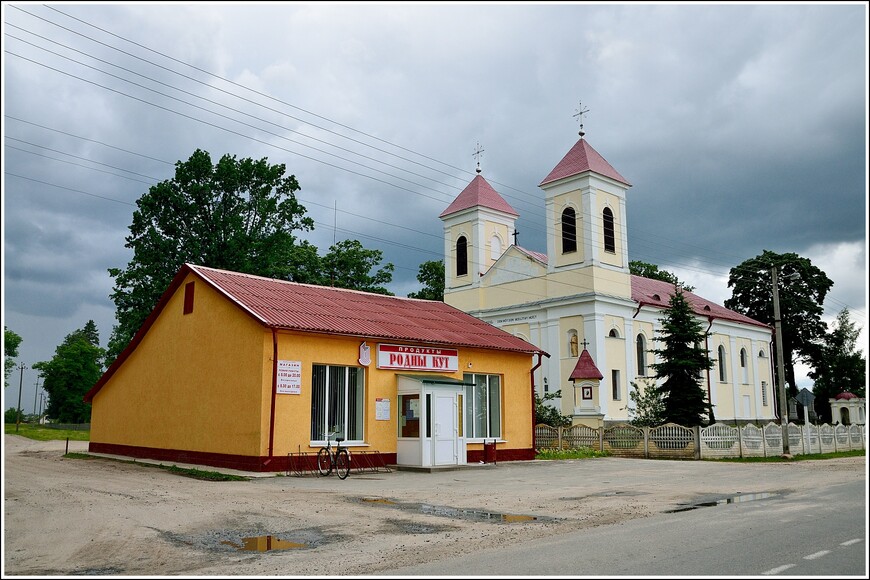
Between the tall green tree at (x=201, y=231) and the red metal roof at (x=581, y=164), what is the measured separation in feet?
53.5

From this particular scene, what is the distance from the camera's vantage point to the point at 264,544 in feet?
30.3

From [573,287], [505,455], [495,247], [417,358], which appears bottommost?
[505,455]

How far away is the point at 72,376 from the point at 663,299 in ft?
243

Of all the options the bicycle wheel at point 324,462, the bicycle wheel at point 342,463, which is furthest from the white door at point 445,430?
the bicycle wheel at point 324,462

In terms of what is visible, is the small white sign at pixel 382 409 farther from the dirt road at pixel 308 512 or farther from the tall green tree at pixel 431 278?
the tall green tree at pixel 431 278

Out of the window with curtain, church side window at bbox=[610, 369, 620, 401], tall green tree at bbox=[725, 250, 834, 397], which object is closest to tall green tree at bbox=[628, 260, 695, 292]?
tall green tree at bbox=[725, 250, 834, 397]

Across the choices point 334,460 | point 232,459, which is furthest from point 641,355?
point 232,459

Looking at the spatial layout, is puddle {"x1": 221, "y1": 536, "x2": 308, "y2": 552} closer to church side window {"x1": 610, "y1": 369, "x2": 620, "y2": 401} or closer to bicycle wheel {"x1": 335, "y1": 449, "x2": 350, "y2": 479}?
bicycle wheel {"x1": 335, "y1": 449, "x2": 350, "y2": 479}

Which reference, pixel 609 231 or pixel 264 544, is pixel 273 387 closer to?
pixel 264 544

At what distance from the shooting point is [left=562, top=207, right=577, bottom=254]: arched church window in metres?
41.2

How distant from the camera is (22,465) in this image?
21.3 metres

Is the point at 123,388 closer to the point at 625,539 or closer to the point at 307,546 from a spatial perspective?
the point at 307,546

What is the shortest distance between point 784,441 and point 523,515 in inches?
833

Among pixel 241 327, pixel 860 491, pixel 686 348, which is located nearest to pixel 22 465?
pixel 241 327
